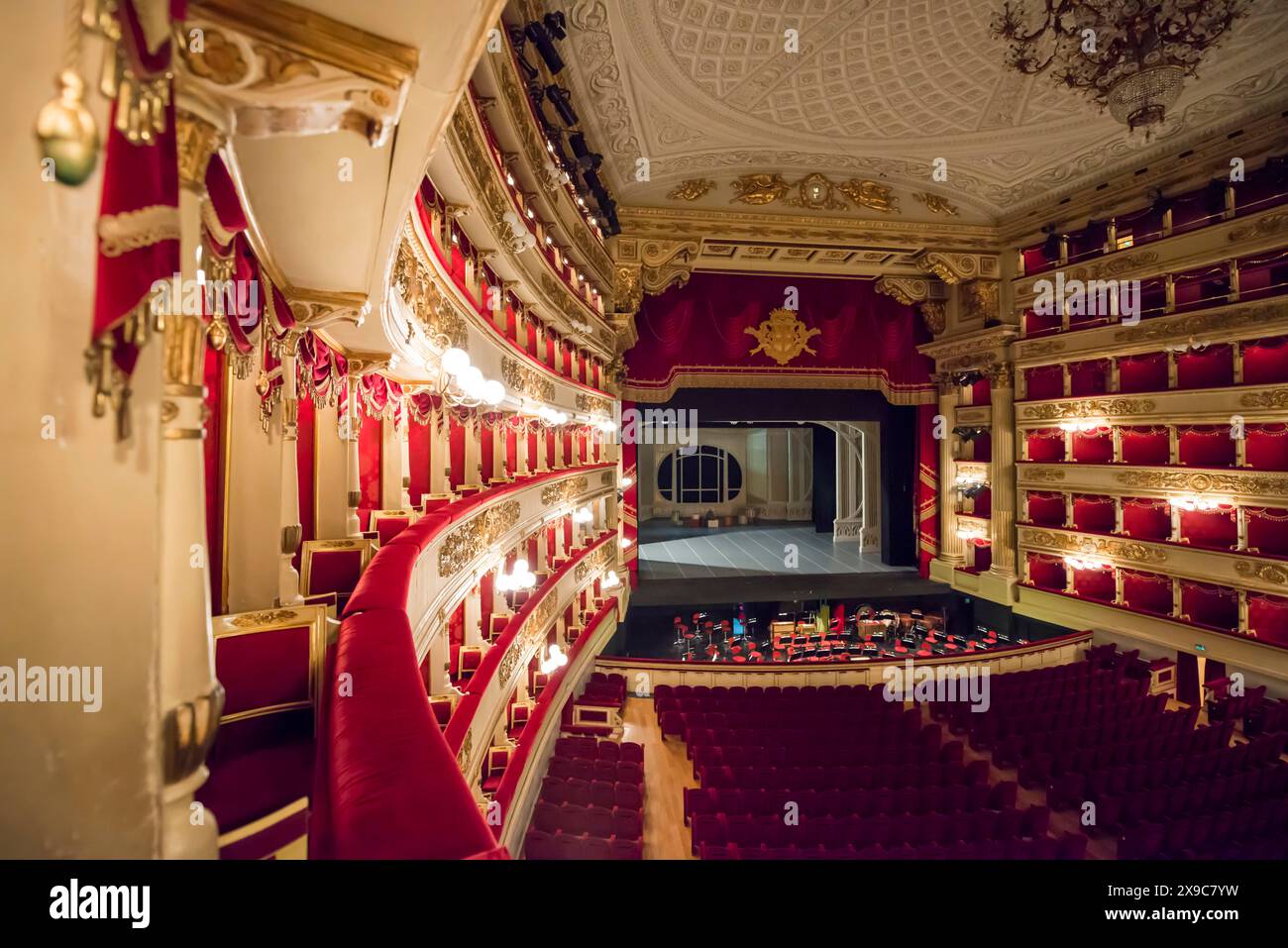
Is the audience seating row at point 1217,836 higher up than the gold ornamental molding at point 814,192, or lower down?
lower down

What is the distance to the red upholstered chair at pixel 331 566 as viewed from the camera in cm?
439

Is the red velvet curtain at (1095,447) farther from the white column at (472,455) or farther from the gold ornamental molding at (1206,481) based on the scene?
the white column at (472,455)

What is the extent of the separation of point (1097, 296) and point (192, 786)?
17.6 m

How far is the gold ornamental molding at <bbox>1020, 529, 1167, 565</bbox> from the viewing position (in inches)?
490

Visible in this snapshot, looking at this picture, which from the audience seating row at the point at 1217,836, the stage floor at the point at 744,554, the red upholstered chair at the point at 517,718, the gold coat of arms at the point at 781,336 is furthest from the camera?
the stage floor at the point at 744,554

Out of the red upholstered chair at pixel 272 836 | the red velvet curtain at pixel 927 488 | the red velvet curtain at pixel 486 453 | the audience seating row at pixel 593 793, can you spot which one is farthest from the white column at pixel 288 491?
the red velvet curtain at pixel 927 488

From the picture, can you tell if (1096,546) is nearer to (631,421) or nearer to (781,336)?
(781,336)

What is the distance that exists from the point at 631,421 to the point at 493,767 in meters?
11.0

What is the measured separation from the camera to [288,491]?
Result: 394cm

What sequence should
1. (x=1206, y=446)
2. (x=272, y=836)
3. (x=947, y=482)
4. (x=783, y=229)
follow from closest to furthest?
(x=272, y=836) < (x=1206, y=446) < (x=783, y=229) < (x=947, y=482)

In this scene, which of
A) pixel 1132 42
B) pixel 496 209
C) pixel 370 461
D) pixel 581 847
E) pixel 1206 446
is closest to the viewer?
pixel 581 847

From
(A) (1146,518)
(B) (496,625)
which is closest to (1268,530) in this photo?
(A) (1146,518)

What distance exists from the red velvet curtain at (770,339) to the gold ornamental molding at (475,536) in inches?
379
